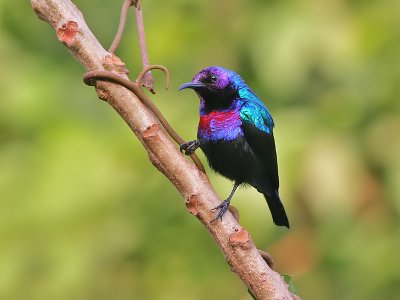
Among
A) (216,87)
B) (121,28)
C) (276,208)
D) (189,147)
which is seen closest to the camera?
(121,28)

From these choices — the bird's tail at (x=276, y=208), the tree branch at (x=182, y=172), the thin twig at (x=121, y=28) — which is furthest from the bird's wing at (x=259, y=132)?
the tree branch at (x=182, y=172)

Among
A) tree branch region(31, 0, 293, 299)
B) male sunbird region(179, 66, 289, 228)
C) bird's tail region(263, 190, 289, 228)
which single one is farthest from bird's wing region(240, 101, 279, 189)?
tree branch region(31, 0, 293, 299)

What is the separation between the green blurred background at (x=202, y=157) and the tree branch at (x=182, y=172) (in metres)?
1.68

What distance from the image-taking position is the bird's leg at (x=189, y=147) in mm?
2301

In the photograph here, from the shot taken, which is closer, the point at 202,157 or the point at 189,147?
the point at 189,147

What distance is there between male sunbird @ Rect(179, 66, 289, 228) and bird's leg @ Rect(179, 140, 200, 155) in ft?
0.36

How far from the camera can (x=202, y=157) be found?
3.83 meters

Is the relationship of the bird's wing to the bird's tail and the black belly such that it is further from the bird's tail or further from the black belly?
the bird's tail

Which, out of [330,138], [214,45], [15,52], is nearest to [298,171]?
[330,138]

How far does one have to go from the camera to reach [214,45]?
14.5ft

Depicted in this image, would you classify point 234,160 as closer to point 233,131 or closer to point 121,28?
point 233,131

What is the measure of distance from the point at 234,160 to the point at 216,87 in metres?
0.26

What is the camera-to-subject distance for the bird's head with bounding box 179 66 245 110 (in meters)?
3.01

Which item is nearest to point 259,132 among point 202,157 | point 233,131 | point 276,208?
point 233,131
